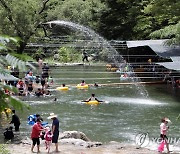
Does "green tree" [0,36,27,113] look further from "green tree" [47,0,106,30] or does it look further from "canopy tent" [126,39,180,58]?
"green tree" [47,0,106,30]

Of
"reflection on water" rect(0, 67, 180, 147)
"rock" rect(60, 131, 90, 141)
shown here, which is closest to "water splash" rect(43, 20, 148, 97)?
"reflection on water" rect(0, 67, 180, 147)

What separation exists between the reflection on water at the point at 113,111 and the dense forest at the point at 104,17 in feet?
13.7

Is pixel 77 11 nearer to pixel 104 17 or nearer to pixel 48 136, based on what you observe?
pixel 104 17

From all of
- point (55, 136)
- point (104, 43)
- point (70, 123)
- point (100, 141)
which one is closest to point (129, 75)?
point (104, 43)

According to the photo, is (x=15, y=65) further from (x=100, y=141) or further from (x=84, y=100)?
(x=84, y=100)

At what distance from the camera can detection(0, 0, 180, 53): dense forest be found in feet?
113

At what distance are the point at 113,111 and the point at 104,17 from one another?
26485 millimetres

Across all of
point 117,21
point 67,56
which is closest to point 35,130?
point 117,21

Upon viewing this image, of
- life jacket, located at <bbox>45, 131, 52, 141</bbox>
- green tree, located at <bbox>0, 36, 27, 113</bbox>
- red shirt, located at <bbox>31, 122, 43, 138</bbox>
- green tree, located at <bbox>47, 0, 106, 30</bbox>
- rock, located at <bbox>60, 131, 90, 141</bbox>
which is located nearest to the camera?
green tree, located at <bbox>0, 36, 27, 113</bbox>

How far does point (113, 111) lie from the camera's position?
914 inches

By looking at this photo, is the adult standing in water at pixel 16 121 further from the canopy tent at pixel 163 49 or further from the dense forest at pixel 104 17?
the canopy tent at pixel 163 49

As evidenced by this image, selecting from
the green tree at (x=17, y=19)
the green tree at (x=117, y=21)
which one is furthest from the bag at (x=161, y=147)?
the green tree at (x=117, y=21)

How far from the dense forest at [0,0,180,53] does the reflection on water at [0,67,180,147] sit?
13.7ft

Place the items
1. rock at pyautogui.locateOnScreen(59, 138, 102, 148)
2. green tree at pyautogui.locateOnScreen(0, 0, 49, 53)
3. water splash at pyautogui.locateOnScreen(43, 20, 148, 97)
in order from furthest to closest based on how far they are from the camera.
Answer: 1. water splash at pyautogui.locateOnScreen(43, 20, 148, 97)
2. green tree at pyautogui.locateOnScreen(0, 0, 49, 53)
3. rock at pyautogui.locateOnScreen(59, 138, 102, 148)
